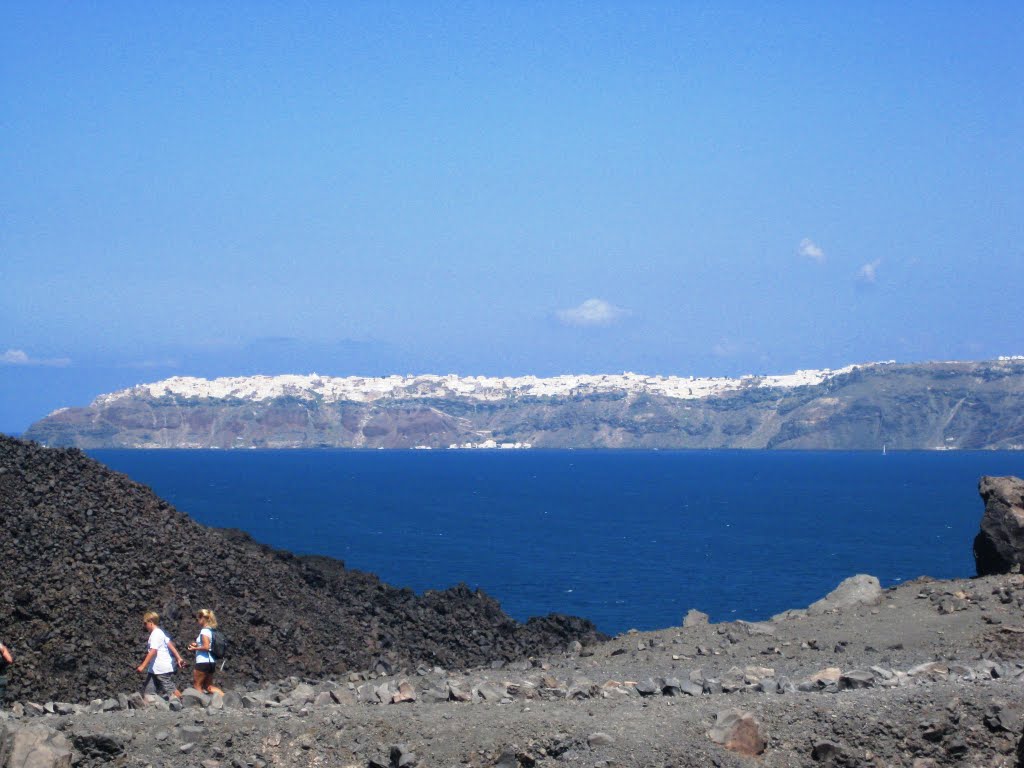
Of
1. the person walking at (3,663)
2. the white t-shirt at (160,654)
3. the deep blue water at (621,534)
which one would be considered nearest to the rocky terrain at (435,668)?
the person walking at (3,663)

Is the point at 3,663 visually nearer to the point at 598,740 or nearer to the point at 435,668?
the point at 435,668

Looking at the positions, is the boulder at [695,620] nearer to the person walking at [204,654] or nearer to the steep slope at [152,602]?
the steep slope at [152,602]

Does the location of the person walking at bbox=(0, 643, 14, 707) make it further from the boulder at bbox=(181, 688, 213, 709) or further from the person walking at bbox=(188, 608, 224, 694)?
the boulder at bbox=(181, 688, 213, 709)

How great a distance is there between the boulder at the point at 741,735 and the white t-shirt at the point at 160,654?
7298mm

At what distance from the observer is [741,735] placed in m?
11.2

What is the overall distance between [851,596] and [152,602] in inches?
518

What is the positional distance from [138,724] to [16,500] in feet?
33.1

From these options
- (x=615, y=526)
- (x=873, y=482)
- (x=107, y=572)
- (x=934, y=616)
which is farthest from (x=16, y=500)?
(x=873, y=482)

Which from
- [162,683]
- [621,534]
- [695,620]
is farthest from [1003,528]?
[621,534]

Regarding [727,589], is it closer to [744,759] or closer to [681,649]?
[681,649]

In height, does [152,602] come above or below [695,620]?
above

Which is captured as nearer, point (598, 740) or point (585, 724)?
point (598, 740)

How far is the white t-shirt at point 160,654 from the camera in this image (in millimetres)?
14656

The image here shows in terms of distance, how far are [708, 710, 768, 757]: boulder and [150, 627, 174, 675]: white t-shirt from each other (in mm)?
7298
